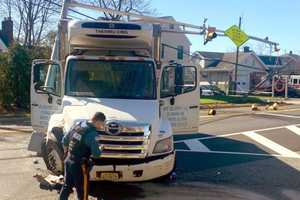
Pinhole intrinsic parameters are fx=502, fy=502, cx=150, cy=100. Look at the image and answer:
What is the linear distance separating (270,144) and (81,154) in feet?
29.6

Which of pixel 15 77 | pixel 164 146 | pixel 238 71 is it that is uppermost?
pixel 238 71

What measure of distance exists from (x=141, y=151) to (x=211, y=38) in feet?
54.0

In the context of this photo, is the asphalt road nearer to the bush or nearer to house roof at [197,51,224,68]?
the bush

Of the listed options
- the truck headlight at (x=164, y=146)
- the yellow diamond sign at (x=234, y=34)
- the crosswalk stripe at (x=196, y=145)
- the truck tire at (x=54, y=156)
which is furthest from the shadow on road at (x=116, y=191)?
the yellow diamond sign at (x=234, y=34)

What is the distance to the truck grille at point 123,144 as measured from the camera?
7824 mm

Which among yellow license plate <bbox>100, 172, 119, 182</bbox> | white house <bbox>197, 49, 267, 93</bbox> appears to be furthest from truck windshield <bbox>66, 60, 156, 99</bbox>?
white house <bbox>197, 49, 267, 93</bbox>

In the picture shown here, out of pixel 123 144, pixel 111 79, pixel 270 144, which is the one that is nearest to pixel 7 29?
pixel 270 144

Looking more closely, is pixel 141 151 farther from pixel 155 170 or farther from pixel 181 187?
pixel 181 187

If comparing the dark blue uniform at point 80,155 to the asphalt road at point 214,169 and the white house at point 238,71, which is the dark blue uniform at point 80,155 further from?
the white house at point 238,71

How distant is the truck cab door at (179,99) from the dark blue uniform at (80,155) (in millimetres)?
2774

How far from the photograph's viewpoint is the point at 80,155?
23.0ft

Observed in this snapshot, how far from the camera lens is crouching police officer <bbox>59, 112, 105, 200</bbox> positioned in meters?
7.02

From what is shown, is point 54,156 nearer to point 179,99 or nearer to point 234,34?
point 179,99

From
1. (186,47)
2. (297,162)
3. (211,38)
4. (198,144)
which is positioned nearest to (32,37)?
(186,47)
